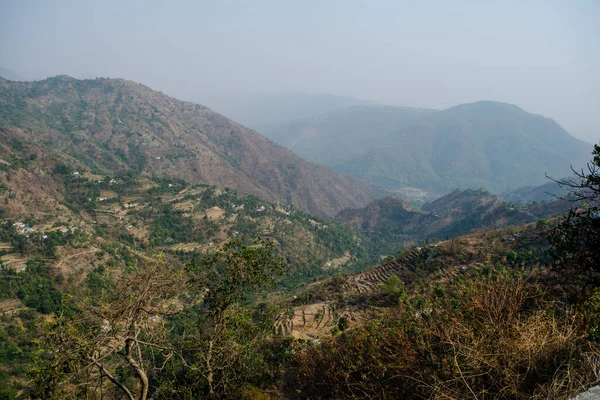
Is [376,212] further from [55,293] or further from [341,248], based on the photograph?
[55,293]

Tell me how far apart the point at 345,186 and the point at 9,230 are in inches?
5630

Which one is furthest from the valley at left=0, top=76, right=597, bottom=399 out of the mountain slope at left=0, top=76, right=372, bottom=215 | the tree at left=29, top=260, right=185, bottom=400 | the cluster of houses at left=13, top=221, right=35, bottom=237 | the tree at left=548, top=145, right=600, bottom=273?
the mountain slope at left=0, top=76, right=372, bottom=215

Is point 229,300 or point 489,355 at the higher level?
point 489,355

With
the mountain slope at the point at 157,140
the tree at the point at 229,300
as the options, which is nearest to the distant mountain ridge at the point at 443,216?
the mountain slope at the point at 157,140

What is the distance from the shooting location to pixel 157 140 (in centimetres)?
12150

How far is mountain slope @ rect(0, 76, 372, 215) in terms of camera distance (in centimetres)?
10576

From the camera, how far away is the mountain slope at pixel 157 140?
105756mm

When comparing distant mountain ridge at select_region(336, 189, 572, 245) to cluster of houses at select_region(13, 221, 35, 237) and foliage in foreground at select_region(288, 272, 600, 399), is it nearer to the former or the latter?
foliage in foreground at select_region(288, 272, 600, 399)

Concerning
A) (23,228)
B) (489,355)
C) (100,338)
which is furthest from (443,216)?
(100,338)

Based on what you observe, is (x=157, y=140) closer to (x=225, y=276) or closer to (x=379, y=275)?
(x=379, y=275)

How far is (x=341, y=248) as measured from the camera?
7875 centimetres

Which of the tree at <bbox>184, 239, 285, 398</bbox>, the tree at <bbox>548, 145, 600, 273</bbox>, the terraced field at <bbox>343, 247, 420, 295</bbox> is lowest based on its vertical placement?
the terraced field at <bbox>343, 247, 420, 295</bbox>

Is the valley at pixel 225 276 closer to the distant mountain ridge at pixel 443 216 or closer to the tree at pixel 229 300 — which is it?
the tree at pixel 229 300

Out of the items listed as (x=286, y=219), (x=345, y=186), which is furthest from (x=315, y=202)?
(x=286, y=219)
